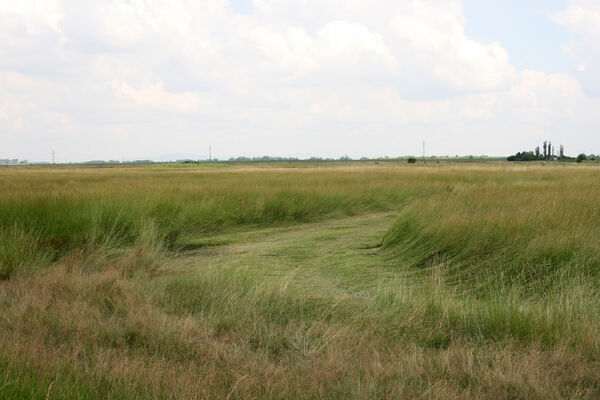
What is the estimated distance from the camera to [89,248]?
6.25m

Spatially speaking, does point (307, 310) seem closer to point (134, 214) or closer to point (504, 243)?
point (504, 243)

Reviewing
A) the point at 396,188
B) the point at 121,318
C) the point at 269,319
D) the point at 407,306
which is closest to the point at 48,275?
the point at 121,318

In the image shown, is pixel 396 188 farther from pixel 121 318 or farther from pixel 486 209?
pixel 121 318

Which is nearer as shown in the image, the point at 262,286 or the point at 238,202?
the point at 262,286

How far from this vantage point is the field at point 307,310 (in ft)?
8.17

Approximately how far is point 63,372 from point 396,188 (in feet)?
44.4

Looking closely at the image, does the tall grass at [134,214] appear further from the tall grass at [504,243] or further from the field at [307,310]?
the tall grass at [504,243]

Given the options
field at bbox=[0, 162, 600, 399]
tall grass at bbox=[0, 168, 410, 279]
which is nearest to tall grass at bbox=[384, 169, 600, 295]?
field at bbox=[0, 162, 600, 399]

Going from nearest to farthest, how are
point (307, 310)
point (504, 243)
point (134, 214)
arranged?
point (307, 310) → point (504, 243) → point (134, 214)

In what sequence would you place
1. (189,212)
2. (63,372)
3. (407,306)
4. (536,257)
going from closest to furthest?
(63,372) → (407,306) → (536,257) → (189,212)

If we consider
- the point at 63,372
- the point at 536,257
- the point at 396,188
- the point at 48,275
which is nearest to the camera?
the point at 63,372

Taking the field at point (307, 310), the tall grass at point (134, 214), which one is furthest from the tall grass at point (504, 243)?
the tall grass at point (134, 214)

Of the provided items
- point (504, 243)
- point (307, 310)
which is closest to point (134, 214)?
point (307, 310)

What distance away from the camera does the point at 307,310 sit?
12.5 feet
